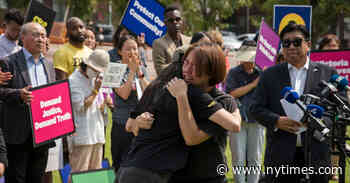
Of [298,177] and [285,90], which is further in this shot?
[298,177]

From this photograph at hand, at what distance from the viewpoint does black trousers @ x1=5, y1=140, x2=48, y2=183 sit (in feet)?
16.3

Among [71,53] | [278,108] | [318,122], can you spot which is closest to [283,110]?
[278,108]

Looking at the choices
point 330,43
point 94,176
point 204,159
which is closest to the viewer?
point 204,159

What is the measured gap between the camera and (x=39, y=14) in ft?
20.1

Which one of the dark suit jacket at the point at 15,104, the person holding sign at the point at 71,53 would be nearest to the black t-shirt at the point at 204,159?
the dark suit jacket at the point at 15,104

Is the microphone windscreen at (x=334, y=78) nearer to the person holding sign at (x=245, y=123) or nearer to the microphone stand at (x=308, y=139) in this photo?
the microphone stand at (x=308, y=139)

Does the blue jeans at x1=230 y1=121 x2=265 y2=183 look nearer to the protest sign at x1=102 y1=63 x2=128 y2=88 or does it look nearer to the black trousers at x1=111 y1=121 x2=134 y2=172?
the black trousers at x1=111 y1=121 x2=134 y2=172

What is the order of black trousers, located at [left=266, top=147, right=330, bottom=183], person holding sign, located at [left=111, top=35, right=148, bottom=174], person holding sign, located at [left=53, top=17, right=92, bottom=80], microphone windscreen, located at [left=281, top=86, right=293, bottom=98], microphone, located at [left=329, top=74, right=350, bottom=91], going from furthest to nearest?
person holding sign, located at [left=53, top=17, right=92, bottom=80], person holding sign, located at [left=111, top=35, right=148, bottom=174], black trousers, located at [left=266, top=147, right=330, bottom=183], microphone, located at [left=329, top=74, right=350, bottom=91], microphone windscreen, located at [left=281, top=86, right=293, bottom=98]

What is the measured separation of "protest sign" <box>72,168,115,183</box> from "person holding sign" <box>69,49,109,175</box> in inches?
16.3

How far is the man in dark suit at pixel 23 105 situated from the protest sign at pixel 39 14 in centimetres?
89

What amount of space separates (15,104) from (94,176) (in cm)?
111

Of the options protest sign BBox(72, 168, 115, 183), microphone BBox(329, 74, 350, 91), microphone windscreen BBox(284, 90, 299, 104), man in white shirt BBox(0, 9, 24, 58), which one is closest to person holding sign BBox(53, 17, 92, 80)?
man in white shirt BBox(0, 9, 24, 58)

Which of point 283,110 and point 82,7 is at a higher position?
point 82,7

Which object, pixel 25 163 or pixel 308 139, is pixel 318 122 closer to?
pixel 308 139
